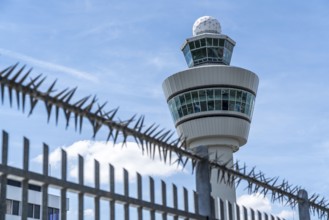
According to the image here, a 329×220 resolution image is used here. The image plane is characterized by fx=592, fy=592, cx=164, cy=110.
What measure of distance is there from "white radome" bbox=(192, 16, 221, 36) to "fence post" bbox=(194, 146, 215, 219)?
153 feet

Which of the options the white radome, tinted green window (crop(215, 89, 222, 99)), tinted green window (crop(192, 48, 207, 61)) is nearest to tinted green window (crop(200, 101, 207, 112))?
tinted green window (crop(215, 89, 222, 99))

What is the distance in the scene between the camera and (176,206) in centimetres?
560

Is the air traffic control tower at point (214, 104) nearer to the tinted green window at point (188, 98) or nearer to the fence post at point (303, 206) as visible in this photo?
the tinted green window at point (188, 98)

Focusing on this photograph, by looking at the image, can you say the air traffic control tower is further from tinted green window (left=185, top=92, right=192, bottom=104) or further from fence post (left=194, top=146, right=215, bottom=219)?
fence post (left=194, top=146, right=215, bottom=219)

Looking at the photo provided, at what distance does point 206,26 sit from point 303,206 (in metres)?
45.4

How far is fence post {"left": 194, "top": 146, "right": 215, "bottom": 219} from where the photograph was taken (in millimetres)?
5980

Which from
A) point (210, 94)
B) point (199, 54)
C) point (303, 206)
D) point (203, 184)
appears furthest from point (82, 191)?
point (199, 54)

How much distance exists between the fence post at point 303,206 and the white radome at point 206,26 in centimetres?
4495

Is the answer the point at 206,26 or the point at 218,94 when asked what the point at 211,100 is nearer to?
the point at 218,94

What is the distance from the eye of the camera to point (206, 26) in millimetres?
52219

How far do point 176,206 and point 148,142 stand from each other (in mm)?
1163

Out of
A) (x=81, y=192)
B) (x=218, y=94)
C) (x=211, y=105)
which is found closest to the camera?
(x=81, y=192)

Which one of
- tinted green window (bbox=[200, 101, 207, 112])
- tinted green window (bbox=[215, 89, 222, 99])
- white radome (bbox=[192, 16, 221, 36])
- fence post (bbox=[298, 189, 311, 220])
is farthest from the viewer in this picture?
white radome (bbox=[192, 16, 221, 36])

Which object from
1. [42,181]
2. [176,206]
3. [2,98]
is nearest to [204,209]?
[176,206]
